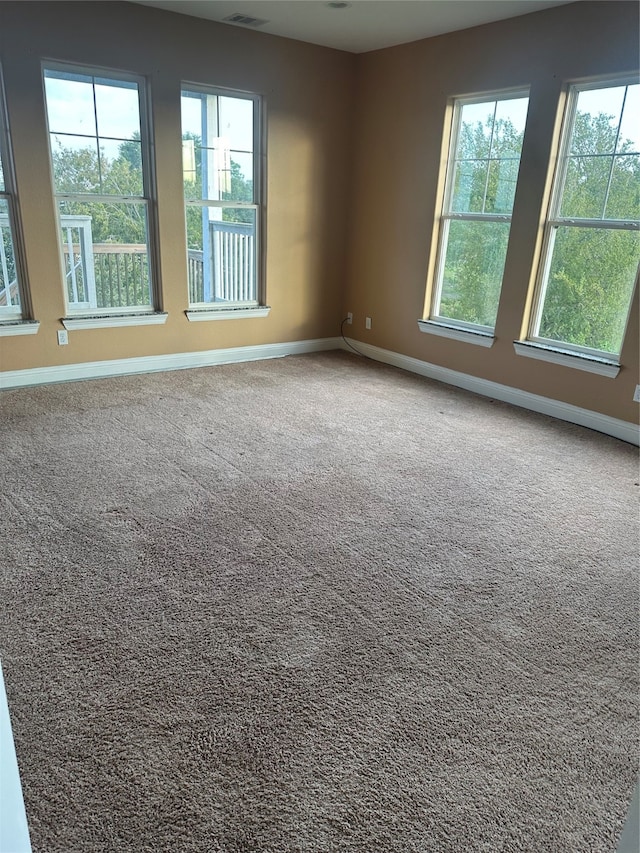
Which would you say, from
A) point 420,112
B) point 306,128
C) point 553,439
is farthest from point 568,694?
point 306,128

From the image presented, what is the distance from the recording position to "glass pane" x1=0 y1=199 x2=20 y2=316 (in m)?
4.20

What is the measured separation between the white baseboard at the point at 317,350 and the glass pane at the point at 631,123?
1667 mm

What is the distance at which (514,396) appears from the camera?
462 centimetres

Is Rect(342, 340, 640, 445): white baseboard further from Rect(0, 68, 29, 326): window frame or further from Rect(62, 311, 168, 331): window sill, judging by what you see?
Rect(0, 68, 29, 326): window frame

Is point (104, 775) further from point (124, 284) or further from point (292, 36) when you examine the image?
point (292, 36)

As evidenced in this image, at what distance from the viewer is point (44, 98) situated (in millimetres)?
4082

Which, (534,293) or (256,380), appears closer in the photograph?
(534,293)

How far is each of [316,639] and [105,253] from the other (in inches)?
144

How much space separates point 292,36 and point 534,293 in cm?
284

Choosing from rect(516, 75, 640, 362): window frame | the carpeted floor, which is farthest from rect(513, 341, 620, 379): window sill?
the carpeted floor

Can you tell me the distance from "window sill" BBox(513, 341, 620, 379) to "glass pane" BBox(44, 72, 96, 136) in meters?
3.49

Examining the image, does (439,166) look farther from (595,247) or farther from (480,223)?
(595,247)

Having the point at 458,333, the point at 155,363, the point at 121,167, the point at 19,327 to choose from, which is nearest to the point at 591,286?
the point at 458,333

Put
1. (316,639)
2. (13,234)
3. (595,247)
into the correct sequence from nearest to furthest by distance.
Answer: (316,639) < (595,247) < (13,234)
